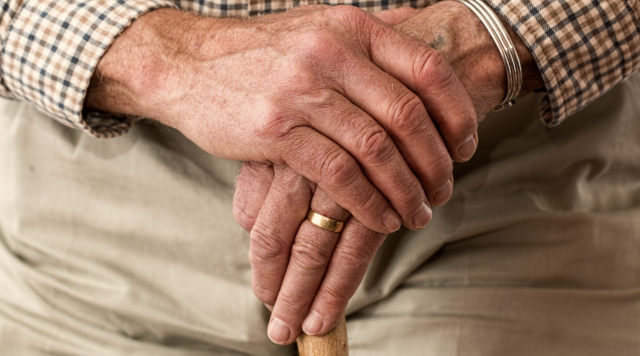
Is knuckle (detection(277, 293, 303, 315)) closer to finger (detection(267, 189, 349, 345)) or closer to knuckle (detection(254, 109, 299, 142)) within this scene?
finger (detection(267, 189, 349, 345))

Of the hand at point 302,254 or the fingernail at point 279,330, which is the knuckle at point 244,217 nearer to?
the hand at point 302,254

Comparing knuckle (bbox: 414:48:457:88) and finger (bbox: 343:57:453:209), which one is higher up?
knuckle (bbox: 414:48:457:88)

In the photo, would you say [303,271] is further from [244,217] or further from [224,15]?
[224,15]

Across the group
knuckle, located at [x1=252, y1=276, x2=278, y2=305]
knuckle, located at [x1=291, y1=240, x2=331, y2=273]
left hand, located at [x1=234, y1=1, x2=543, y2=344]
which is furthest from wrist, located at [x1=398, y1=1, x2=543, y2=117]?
knuckle, located at [x1=252, y1=276, x2=278, y2=305]

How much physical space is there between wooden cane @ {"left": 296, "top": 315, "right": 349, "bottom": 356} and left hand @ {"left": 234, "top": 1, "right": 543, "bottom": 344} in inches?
0.7

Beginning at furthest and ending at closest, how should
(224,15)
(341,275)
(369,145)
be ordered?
(224,15)
(341,275)
(369,145)

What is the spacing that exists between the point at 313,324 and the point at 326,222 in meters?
0.17

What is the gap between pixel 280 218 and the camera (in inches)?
32.0

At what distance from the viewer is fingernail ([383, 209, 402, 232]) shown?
0.78 metres

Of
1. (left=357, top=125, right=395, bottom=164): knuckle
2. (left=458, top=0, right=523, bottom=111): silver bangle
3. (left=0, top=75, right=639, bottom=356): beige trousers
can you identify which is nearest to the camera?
(left=357, top=125, right=395, bottom=164): knuckle

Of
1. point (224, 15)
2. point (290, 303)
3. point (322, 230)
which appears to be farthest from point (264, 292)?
point (224, 15)

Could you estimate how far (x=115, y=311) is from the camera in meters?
1.03

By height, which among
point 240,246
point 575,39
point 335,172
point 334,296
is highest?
point 575,39

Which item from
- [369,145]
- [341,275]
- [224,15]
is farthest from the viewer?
[224,15]
